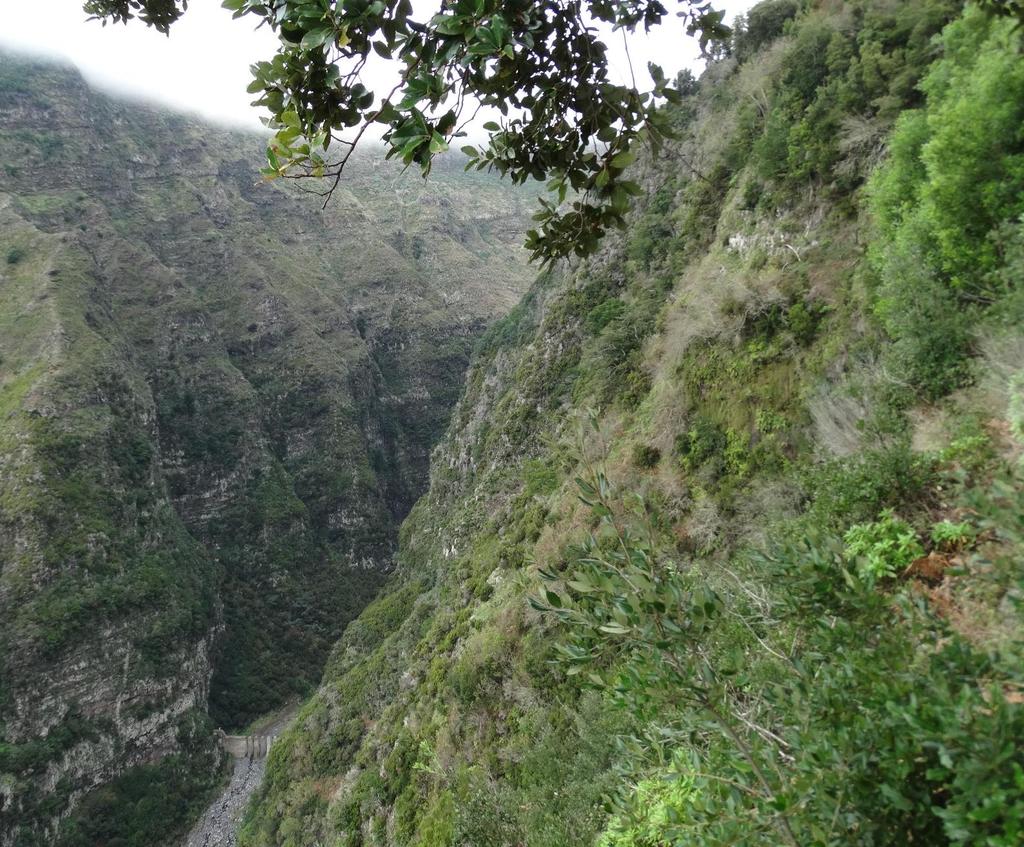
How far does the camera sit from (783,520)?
7746 millimetres

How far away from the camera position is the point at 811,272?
36.8 ft

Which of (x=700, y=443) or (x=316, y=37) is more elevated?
(x=316, y=37)

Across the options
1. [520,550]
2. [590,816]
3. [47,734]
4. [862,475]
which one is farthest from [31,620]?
[862,475]

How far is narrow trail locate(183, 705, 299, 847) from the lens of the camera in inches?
2034

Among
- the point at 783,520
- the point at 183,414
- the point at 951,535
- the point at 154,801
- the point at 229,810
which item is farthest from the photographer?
the point at 183,414

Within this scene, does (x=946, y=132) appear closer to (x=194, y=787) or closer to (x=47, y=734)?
(x=47, y=734)

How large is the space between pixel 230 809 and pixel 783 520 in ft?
230

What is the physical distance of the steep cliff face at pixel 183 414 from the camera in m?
56.4

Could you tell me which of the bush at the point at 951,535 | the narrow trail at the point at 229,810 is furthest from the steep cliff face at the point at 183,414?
the bush at the point at 951,535

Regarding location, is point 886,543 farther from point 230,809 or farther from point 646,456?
point 230,809

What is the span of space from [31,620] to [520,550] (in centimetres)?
6142

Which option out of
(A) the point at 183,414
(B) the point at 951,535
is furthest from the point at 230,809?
(B) the point at 951,535

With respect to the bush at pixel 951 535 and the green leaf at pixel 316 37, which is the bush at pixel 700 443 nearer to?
the bush at pixel 951 535

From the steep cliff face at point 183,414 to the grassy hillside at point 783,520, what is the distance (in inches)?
2146
